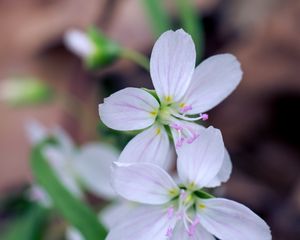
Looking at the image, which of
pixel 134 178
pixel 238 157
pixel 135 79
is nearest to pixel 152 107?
pixel 134 178

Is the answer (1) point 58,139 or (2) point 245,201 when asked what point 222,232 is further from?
(2) point 245,201

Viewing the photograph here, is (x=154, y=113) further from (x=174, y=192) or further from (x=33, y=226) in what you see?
(x=33, y=226)

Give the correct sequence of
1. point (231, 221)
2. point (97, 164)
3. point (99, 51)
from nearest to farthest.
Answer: point (231, 221)
point (99, 51)
point (97, 164)

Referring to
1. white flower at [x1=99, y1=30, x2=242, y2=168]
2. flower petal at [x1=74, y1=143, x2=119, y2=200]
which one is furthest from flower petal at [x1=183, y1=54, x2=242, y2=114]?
flower petal at [x1=74, y1=143, x2=119, y2=200]

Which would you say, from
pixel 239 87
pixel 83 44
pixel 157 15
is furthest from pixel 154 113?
pixel 239 87

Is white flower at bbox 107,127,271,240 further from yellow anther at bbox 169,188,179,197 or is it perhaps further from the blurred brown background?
the blurred brown background

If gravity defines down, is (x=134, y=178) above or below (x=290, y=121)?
above

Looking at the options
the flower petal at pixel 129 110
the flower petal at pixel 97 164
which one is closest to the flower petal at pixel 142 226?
the flower petal at pixel 129 110
